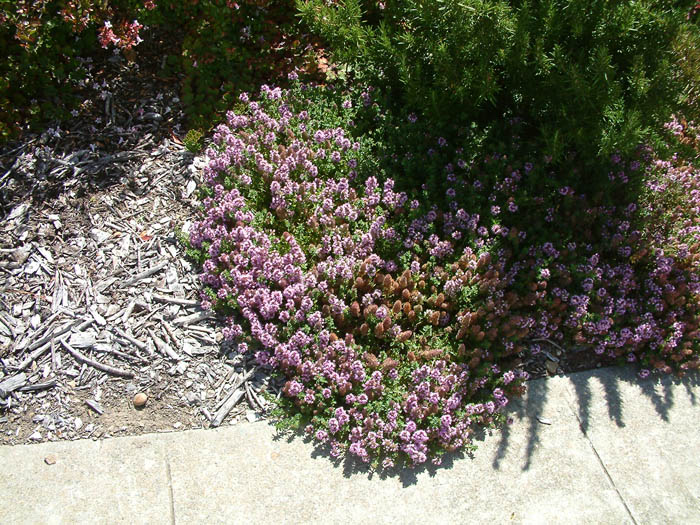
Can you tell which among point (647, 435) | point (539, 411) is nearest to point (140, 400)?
point (539, 411)

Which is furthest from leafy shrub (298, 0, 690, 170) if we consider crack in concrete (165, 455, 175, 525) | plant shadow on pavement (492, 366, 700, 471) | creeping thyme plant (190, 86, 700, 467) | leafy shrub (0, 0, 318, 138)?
crack in concrete (165, 455, 175, 525)

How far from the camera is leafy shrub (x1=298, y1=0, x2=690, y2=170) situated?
362 cm

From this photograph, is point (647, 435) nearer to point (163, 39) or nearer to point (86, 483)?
point (86, 483)

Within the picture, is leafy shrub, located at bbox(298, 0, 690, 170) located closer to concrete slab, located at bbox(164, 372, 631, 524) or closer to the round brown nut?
concrete slab, located at bbox(164, 372, 631, 524)

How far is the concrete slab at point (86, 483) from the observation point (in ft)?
10.0

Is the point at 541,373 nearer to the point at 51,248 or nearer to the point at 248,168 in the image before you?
the point at 248,168

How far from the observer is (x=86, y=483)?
3184 millimetres

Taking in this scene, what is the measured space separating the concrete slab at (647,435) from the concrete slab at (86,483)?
2599 mm

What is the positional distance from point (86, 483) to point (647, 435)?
3.36 m

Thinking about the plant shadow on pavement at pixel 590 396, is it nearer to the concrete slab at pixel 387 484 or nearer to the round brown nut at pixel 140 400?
the concrete slab at pixel 387 484

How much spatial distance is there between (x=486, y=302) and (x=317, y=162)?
1710 millimetres

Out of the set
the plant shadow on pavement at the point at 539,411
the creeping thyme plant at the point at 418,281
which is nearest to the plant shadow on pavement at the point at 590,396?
the plant shadow on pavement at the point at 539,411

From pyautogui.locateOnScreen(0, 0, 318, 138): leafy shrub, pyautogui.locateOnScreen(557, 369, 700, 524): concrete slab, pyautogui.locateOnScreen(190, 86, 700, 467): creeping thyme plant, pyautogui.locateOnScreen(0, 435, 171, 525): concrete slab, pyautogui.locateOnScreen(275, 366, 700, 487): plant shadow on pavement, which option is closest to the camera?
pyautogui.locateOnScreen(0, 435, 171, 525): concrete slab

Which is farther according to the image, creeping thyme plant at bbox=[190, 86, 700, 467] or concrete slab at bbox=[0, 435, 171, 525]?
creeping thyme plant at bbox=[190, 86, 700, 467]
